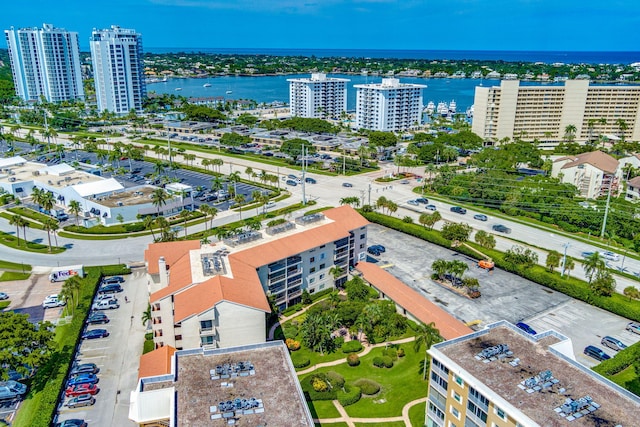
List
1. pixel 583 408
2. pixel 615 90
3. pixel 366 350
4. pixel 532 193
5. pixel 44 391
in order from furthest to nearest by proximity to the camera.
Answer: pixel 615 90
pixel 532 193
pixel 366 350
pixel 44 391
pixel 583 408

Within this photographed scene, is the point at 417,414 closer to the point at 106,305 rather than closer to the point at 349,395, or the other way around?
the point at 349,395

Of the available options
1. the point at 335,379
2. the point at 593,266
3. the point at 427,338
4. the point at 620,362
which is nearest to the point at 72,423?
the point at 335,379

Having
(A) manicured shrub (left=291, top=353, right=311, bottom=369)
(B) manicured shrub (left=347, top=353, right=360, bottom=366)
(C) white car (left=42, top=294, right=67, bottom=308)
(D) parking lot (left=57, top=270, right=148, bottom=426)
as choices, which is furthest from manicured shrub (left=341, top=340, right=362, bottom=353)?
(C) white car (left=42, top=294, right=67, bottom=308)

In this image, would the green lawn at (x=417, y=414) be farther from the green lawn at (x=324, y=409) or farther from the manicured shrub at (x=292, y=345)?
the manicured shrub at (x=292, y=345)

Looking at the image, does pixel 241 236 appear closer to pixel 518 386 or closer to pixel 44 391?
pixel 44 391

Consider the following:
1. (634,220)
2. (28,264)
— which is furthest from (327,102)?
(28,264)

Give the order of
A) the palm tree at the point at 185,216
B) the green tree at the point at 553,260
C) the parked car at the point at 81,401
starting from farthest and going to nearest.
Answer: the palm tree at the point at 185,216, the green tree at the point at 553,260, the parked car at the point at 81,401

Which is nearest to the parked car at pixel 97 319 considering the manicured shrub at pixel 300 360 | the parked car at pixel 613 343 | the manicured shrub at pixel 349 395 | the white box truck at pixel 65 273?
the white box truck at pixel 65 273
